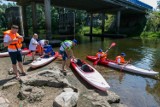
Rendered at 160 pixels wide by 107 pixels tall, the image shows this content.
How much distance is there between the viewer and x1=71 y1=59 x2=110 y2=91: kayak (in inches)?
266

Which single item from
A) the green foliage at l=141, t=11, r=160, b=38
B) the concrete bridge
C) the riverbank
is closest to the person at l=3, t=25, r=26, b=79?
the riverbank

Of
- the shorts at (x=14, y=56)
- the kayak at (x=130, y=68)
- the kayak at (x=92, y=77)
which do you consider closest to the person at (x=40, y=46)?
the kayak at (x=92, y=77)

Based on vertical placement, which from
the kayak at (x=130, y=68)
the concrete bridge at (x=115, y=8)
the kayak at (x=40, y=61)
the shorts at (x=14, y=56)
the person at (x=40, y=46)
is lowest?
the kayak at (x=130, y=68)

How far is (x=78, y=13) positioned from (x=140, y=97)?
4443 cm

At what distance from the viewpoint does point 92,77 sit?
775cm

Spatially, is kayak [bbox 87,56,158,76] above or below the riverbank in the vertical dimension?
below

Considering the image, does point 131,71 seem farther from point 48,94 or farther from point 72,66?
point 48,94

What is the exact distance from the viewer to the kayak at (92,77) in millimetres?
6758

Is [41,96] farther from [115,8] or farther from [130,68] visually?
[115,8]

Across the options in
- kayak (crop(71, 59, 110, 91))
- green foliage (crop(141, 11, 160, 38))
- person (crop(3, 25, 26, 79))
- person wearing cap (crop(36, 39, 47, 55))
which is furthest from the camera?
green foliage (crop(141, 11, 160, 38))

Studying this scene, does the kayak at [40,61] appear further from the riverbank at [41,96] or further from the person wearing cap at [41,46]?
the riverbank at [41,96]

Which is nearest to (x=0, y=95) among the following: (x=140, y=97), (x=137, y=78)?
(x=140, y=97)

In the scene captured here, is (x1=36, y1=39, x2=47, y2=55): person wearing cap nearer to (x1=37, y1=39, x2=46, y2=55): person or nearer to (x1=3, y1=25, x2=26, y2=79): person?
(x1=37, y1=39, x2=46, y2=55): person

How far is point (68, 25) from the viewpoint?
3597 centimetres
